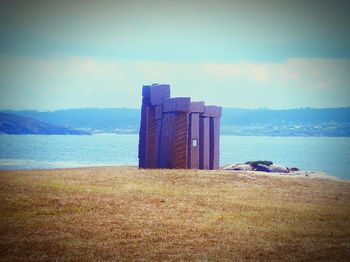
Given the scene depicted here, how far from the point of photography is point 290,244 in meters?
10.7

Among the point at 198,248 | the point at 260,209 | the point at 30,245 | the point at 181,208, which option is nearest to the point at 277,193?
the point at 260,209

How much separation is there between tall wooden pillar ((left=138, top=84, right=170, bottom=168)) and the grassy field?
773 centimetres

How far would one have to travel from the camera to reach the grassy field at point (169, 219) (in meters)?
9.84

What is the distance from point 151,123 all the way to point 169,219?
54.8 feet

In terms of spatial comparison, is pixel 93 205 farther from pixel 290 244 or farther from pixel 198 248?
pixel 290 244

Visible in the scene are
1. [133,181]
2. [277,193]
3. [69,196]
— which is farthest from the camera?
[133,181]

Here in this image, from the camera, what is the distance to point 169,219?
1292cm

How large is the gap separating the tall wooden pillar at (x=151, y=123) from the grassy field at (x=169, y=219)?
7732 mm

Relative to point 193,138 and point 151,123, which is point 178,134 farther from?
point 151,123

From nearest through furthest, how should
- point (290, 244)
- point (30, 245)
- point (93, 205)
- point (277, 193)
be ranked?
point (30, 245) → point (290, 244) → point (93, 205) → point (277, 193)

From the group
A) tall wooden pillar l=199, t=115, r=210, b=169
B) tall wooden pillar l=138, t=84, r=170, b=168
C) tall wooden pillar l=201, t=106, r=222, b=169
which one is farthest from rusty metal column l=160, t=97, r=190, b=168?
tall wooden pillar l=201, t=106, r=222, b=169

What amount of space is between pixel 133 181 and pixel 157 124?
28.4 ft

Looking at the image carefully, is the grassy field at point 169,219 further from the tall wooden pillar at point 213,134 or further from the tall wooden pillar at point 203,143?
the tall wooden pillar at point 213,134

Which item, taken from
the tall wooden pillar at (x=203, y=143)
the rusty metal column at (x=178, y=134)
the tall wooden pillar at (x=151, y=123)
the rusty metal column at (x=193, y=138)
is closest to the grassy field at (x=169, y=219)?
the rusty metal column at (x=178, y=134)
